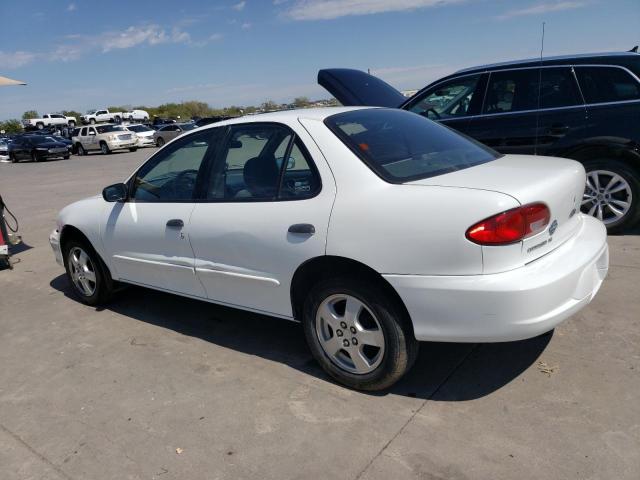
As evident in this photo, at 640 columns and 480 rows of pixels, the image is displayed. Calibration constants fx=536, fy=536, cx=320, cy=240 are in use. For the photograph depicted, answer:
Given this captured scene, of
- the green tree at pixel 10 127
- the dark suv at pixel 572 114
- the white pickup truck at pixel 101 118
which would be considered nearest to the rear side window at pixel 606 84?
the dark suv at pixel 572 114

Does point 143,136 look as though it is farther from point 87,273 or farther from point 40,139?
point 87,273

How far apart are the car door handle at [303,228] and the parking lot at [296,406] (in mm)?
960

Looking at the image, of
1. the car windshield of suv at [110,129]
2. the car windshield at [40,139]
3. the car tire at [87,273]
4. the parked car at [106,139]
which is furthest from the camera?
the car windshield of suv at [110,129]

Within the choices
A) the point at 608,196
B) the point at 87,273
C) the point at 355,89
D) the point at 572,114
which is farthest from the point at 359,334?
the point at 355,89

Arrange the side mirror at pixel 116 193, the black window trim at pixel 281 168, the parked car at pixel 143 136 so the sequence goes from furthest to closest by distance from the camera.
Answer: the parked car at pixel 143 136 → the side mirror at pixel 116 193 → the black window trim at pixel 281 168

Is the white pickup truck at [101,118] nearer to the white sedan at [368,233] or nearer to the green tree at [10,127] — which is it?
the green tree at [10,127]

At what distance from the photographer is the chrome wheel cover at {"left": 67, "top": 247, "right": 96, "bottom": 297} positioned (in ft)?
16.0

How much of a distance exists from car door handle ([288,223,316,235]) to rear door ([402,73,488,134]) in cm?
396

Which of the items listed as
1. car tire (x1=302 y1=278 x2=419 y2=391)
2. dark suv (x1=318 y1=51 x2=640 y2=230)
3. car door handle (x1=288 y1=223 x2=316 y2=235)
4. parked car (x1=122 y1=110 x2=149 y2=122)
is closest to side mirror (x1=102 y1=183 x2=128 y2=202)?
car door handle (x1=288 y1=223 x2=316 y2=235)

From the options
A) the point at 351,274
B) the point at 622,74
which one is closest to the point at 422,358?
the point at 351,274

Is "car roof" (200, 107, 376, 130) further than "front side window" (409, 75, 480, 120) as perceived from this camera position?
No

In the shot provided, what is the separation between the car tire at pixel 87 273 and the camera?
477 cm

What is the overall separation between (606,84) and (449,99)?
174cm

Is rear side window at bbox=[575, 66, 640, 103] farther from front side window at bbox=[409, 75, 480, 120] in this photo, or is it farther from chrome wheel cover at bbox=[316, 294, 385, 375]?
chrome wheel cover at bbox=[316, 294, 385, 375]
